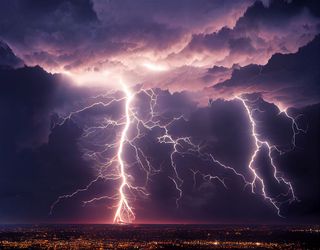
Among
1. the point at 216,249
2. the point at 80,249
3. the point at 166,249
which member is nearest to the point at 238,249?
the point at 216,249

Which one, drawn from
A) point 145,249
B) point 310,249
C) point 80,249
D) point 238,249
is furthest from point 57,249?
point 310,249

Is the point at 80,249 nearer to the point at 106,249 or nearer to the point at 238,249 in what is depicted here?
the point at 106,249

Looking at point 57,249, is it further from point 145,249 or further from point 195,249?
point 195,249

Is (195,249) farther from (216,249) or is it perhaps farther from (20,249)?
(20,249)

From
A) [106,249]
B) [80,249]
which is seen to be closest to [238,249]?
[106,249]

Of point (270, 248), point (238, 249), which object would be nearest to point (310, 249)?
point (270, 248)

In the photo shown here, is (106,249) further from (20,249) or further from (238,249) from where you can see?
(238,249)
